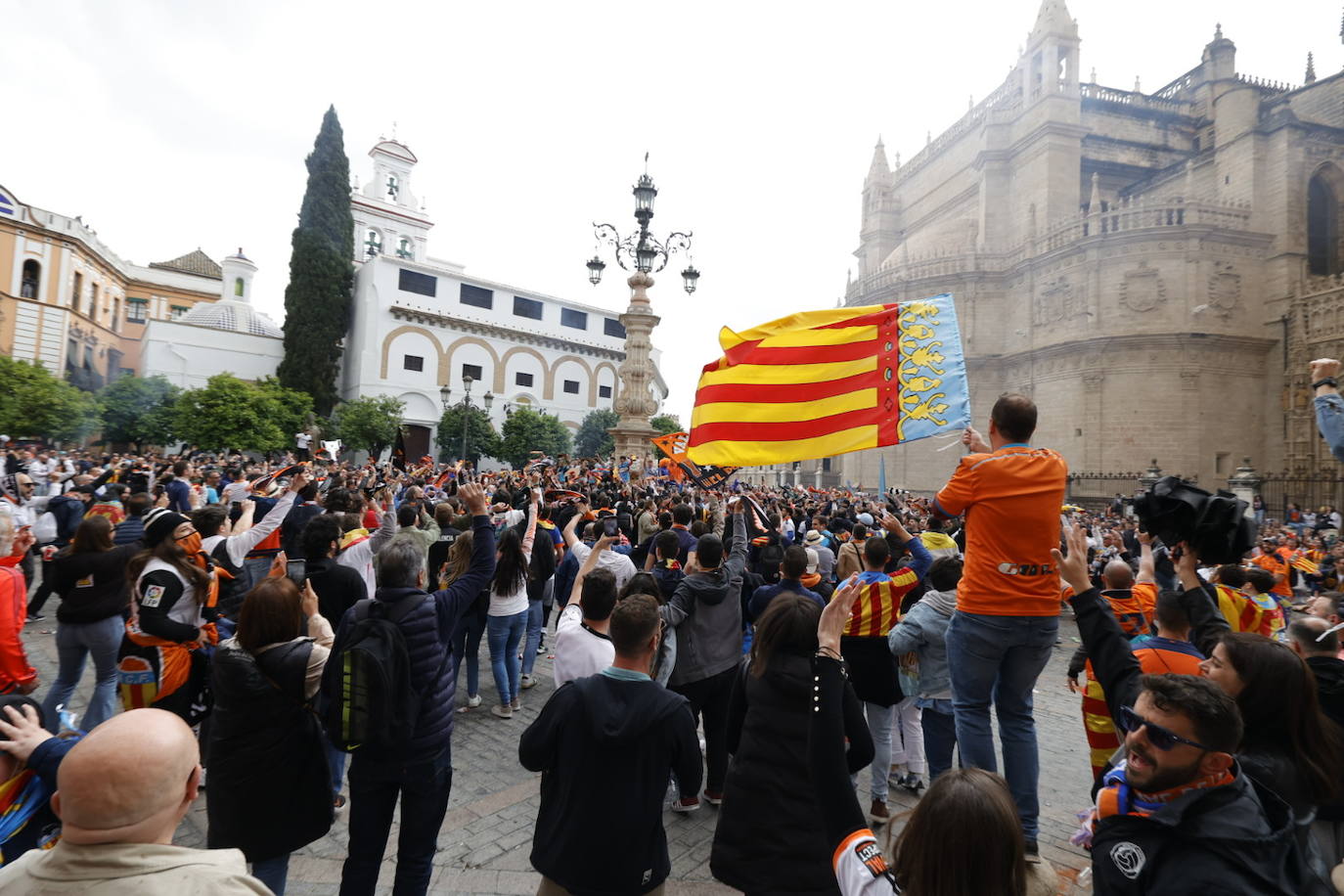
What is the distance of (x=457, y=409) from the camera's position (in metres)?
42.4

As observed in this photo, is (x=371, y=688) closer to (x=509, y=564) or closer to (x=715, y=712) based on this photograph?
(x=715, y=712)

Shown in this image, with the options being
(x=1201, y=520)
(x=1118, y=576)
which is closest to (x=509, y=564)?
(x=1118, y=576)

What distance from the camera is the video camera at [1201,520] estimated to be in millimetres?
3176

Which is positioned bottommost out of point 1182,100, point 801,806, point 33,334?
point 801,806

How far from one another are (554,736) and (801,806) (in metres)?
0.98

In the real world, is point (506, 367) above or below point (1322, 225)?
below

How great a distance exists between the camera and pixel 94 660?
498 cm

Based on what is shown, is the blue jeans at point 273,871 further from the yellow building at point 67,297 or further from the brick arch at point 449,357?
the brick arch at point 449,357

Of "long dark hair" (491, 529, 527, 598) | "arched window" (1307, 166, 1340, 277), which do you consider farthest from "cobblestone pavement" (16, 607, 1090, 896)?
"arched window" (1307, 166, 1340, 277)

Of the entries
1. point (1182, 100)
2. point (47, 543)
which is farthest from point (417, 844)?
point (1182, 100)

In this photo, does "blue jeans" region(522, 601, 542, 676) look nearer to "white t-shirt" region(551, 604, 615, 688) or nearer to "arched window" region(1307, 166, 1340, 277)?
"white t-shirt" region(551, 604, 615, 688)

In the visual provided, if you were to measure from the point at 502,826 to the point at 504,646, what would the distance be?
2.10 metres

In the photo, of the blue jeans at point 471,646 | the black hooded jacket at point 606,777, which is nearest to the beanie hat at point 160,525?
the blue jeans at point 471,646

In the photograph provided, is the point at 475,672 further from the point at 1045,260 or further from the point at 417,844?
the point at 1045,260
